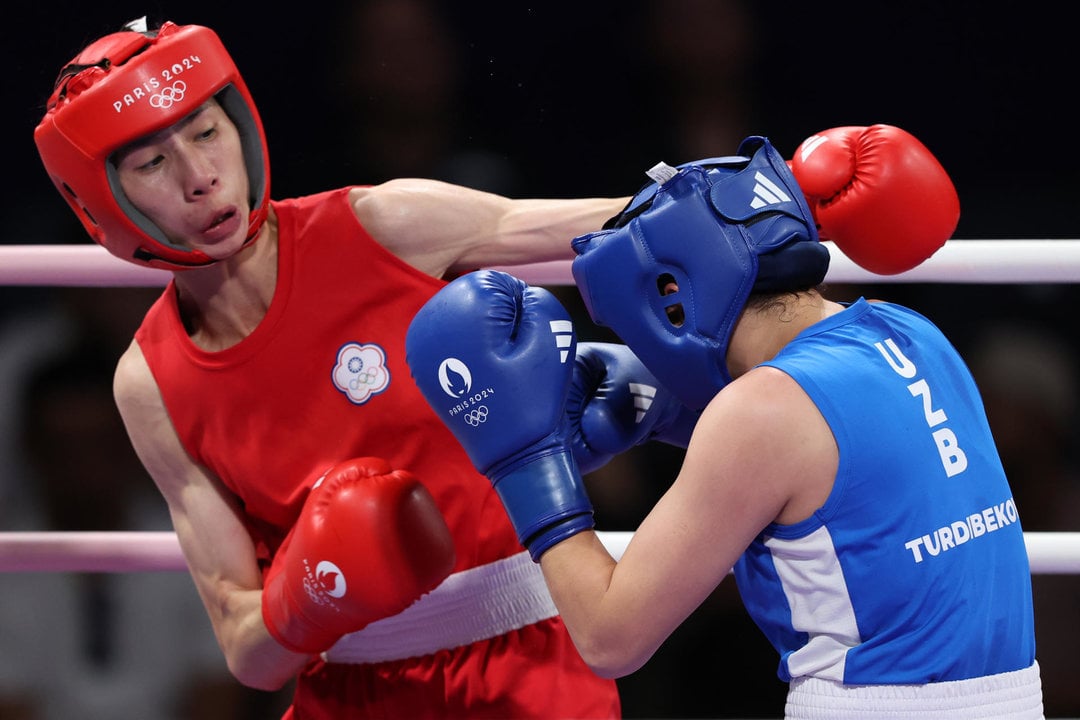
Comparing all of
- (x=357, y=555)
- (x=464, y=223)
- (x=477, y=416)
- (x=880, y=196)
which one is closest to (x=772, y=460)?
(x=477, y=416)

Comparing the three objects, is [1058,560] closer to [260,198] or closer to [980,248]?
[980,248]

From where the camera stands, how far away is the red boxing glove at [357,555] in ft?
5.51

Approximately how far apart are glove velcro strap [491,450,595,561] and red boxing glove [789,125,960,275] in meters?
0.57

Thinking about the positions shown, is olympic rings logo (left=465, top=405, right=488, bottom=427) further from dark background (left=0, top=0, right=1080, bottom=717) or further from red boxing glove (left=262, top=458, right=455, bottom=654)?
dark background (left=0, top=0, right=1080, bottom=717)

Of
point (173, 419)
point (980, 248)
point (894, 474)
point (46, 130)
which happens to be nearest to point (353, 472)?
point (173, 419)

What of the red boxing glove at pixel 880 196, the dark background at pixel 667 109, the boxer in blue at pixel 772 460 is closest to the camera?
the boxer in blue at pixel 772 460

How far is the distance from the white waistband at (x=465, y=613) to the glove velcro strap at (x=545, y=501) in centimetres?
42

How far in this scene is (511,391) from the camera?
1.49m

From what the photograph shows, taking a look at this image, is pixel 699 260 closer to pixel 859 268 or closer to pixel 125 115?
pixel 859 268

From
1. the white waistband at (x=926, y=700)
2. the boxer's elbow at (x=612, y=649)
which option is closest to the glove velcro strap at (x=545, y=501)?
the boxer's elbow at (x=612, y=649)

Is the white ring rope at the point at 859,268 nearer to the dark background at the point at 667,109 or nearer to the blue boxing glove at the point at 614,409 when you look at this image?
the blue boxing glove at the point at 614,409

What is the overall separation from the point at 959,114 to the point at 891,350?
7.46 feet

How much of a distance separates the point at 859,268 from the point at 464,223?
2.38ft

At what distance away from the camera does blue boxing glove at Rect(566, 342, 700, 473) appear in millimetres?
1728
